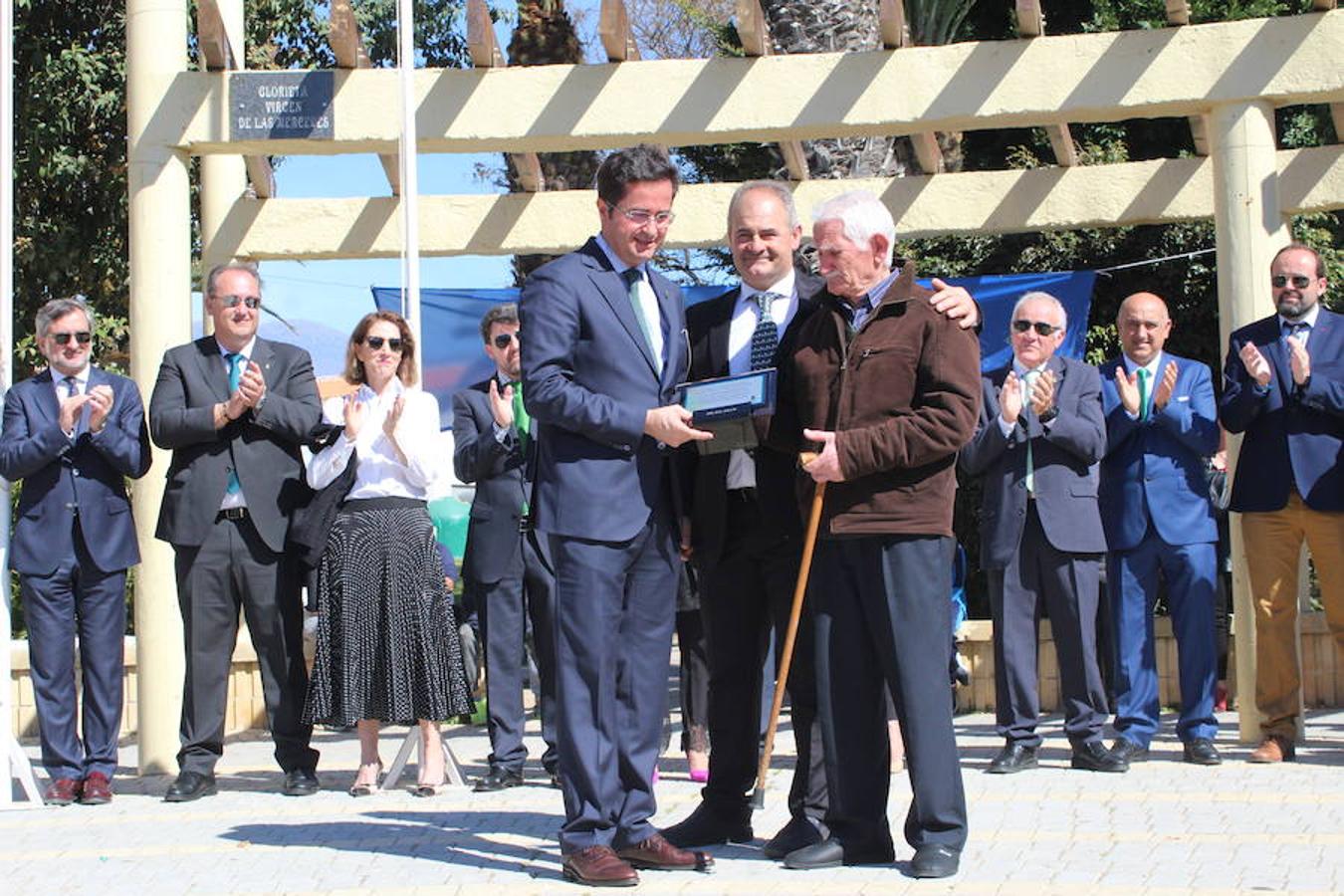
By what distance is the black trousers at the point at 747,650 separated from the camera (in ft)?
20.2

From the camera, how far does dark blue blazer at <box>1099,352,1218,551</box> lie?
27.6 ft

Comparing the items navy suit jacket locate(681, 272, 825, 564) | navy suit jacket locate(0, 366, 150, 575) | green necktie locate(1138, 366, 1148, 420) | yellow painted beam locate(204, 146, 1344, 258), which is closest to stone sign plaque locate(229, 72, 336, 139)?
yellow painted beam locate(204, 146, 1344, 258)

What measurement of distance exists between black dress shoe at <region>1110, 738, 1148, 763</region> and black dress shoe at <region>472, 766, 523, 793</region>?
2.52m

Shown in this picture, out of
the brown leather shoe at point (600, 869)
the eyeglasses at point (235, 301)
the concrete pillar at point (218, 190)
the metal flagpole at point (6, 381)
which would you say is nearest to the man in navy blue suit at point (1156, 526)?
the brown leather shoe at point (600, 869)

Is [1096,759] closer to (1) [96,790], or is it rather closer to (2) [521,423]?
(2) [521,423]

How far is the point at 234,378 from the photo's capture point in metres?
7.85

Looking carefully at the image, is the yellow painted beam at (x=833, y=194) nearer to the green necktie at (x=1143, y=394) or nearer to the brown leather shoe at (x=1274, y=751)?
the green necktie at (x=1143, y=394)

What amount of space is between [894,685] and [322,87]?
462 cm

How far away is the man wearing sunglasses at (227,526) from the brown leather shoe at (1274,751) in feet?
13.1

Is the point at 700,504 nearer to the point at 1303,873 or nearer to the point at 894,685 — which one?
the point at 894,685

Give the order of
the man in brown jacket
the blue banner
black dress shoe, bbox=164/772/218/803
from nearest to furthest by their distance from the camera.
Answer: the man in brown jacket, black dress shoe, bbox=164/772/218/803, the blue banner

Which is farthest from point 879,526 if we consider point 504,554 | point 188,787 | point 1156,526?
point 188,787

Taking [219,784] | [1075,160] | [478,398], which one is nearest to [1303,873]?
[478,398]

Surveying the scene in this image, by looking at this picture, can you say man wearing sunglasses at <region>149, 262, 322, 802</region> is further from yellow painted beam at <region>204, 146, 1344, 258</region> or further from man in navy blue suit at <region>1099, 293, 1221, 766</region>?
man in navy blue suit at <region>1099, 293, 1221, 766</region>
